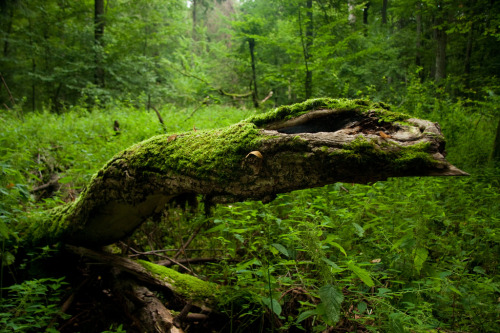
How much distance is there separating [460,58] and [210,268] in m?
19.3

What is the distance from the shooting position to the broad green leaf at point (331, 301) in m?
1.33

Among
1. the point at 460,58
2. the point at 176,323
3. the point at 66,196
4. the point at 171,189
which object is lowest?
the point at 176,323

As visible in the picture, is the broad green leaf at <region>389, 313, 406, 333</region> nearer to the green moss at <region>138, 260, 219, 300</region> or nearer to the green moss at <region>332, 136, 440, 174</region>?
the green moss at <region>332, 136, 440, 174</region>

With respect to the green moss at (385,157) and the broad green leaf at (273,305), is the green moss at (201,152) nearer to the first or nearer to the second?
the green moss at (385,157)

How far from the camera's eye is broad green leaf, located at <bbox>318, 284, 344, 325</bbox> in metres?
1.33

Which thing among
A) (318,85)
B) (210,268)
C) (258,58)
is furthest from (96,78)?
(210,268)

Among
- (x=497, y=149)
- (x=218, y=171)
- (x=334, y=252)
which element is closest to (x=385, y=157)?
(x=218, y=171)

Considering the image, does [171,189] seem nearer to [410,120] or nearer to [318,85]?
[410,120]

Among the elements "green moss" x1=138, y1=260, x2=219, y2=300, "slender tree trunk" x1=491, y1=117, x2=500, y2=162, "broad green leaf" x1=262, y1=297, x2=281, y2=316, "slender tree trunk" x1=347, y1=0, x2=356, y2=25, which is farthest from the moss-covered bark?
"slender tree trunk" x1=347, y1=0, x2=356, y2=25

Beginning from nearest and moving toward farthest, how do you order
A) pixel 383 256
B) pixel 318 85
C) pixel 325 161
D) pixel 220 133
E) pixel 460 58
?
pixel 325 161, pixel 220 133, pixel 383 256, pixel 318 85, pixel 460 58

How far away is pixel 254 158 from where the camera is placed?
59.7 inches

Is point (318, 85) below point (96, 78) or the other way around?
below

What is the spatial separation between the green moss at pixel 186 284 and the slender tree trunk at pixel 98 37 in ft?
42.3

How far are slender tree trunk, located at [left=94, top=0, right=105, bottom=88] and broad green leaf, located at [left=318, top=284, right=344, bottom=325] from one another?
556 inches
